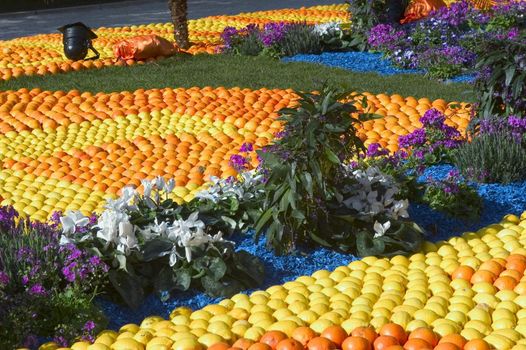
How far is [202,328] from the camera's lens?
175 inches

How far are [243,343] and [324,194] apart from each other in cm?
140

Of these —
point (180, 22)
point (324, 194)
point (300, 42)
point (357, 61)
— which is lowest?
point (357, 61)

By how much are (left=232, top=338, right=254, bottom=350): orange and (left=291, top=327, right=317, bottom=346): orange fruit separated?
0.20 metres

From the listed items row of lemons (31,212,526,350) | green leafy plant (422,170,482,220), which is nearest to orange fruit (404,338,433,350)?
row of lemons (31,212,526,350)

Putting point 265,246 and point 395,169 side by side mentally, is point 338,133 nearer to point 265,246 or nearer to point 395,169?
point 265,246

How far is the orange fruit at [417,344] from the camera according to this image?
4.06 meters

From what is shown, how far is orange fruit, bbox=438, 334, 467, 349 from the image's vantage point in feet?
13.4

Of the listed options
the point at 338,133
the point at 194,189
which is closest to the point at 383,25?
the point at 194,189

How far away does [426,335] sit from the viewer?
413 centimetres

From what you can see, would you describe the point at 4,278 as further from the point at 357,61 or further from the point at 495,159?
the point at 357,61

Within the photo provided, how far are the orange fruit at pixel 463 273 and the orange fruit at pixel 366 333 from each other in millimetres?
939

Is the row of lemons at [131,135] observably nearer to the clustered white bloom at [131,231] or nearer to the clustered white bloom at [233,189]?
the clustered white bloom at [233,189]

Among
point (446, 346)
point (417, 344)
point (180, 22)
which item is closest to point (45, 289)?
point (417, 344)

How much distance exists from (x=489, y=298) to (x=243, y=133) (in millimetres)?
4213
